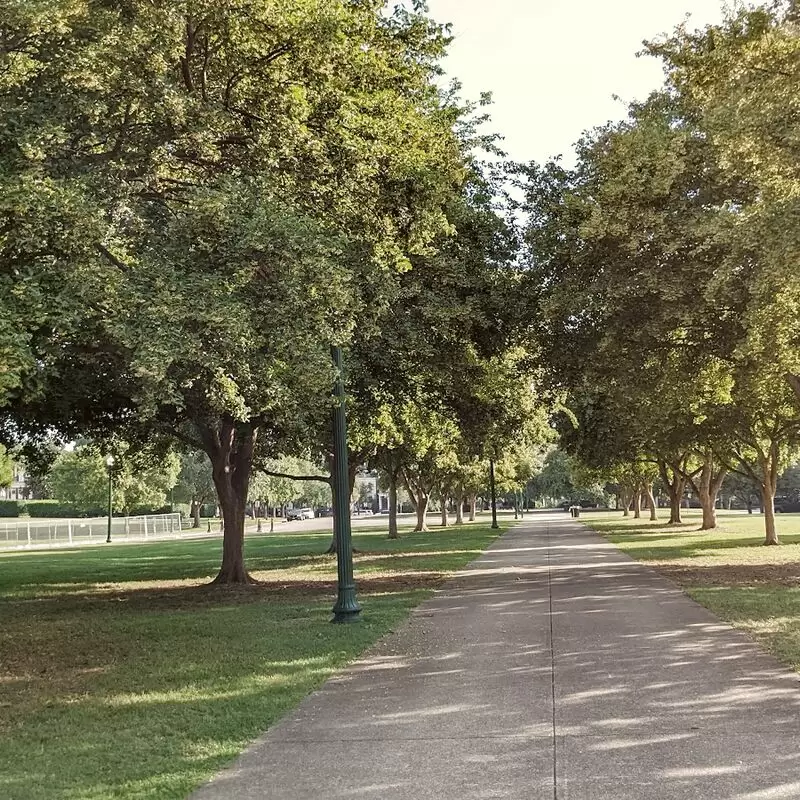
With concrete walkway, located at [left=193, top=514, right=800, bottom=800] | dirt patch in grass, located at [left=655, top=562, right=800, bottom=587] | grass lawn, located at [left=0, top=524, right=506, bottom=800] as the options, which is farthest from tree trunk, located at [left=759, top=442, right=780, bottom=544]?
concrete walkway, located at [left=193, top=514, right=800, bottom=800]

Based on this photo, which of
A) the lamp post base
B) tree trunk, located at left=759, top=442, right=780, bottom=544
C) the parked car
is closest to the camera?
the lamp post base

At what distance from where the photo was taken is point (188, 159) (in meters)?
10.6

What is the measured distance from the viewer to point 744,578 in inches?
682

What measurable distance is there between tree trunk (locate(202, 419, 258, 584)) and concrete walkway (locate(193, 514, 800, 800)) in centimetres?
971

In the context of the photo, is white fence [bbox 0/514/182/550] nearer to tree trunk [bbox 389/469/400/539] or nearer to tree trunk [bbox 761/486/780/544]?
tree trunk [bbox 389/469/400/539]

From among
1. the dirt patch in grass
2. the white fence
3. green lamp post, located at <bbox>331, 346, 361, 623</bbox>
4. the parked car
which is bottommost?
the parked car

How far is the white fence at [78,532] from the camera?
50.2 m

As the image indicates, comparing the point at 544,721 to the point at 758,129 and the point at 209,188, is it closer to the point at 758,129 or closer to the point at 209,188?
the point at 209,188


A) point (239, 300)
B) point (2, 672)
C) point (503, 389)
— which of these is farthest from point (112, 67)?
point (503, 389)

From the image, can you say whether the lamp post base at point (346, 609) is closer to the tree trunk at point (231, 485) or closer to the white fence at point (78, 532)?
the tree trunk at point (231, 485)

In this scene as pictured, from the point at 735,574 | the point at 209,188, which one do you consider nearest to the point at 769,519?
the point at 735,574

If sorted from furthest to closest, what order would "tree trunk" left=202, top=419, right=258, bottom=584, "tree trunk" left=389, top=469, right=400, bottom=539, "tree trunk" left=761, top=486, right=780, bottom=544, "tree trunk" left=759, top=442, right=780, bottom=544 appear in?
"tree trunk" left=389, top=469, right=400, bottom=539 → "tree trunk" left=759, top=442, right=780, bottom=544 → "tree trunk" left=761, top=486, right=780, bottom=544 → "tree trunk" left=202, top=419, right=258, bottom=584

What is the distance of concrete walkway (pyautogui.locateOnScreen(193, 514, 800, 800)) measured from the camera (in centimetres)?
509

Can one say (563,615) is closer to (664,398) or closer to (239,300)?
(239,300)
